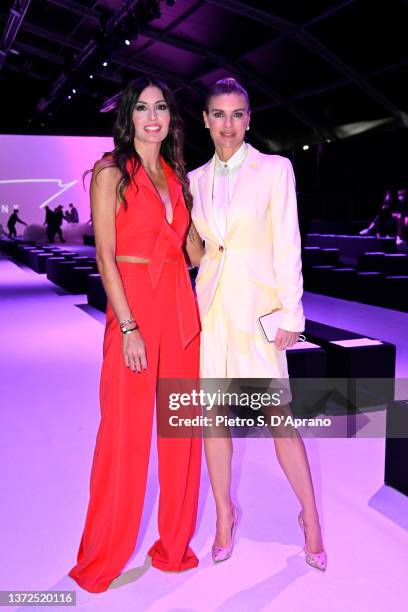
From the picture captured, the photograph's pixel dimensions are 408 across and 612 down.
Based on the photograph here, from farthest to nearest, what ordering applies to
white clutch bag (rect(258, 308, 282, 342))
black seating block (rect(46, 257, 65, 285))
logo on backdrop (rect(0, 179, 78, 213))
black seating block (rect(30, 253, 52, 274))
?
1. logo on backdrop (rect(0, 179, 78, 213))
2. black seating block (rect(30, 253, 52, 274))
3. black seating block (rect(46, 257, 65, 285))
4. white clutch bag (rect(258, 308, 282, 342))

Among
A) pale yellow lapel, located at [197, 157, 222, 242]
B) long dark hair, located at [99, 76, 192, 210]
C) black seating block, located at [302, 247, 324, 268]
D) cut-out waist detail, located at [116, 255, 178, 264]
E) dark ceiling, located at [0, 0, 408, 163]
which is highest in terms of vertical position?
dark ceiling, located at [0, 0, 408, 163]

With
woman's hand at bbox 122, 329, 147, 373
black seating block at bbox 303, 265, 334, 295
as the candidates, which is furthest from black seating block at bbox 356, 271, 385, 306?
woman's hand at bbox 122, 329, 147, 373

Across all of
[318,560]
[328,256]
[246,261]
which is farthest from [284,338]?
[328,256]

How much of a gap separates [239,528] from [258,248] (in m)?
1.05

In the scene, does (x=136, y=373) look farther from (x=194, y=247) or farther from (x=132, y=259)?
(x=194, y=247)

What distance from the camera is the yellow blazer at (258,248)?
2062mm

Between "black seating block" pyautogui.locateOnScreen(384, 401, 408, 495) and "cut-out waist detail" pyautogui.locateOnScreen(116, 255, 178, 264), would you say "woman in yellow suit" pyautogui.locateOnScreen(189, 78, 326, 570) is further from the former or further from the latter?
"black seating block" pyautogui.locateOnScreen(384, 401, 408, 495)

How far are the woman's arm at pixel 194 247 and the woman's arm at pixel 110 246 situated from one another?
35 centimetres

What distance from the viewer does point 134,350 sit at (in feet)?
6.58

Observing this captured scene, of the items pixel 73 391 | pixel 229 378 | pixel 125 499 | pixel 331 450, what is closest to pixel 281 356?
pixel 229 378

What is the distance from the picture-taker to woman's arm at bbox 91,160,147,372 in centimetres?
197

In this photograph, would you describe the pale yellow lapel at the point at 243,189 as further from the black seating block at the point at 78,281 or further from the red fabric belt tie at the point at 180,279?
the black seating block at the point at 78,281

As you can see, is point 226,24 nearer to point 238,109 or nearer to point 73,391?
point 73,391

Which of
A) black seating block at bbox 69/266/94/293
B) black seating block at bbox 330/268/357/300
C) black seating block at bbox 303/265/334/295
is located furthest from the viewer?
black seating block at bbox 69/266/94/293
